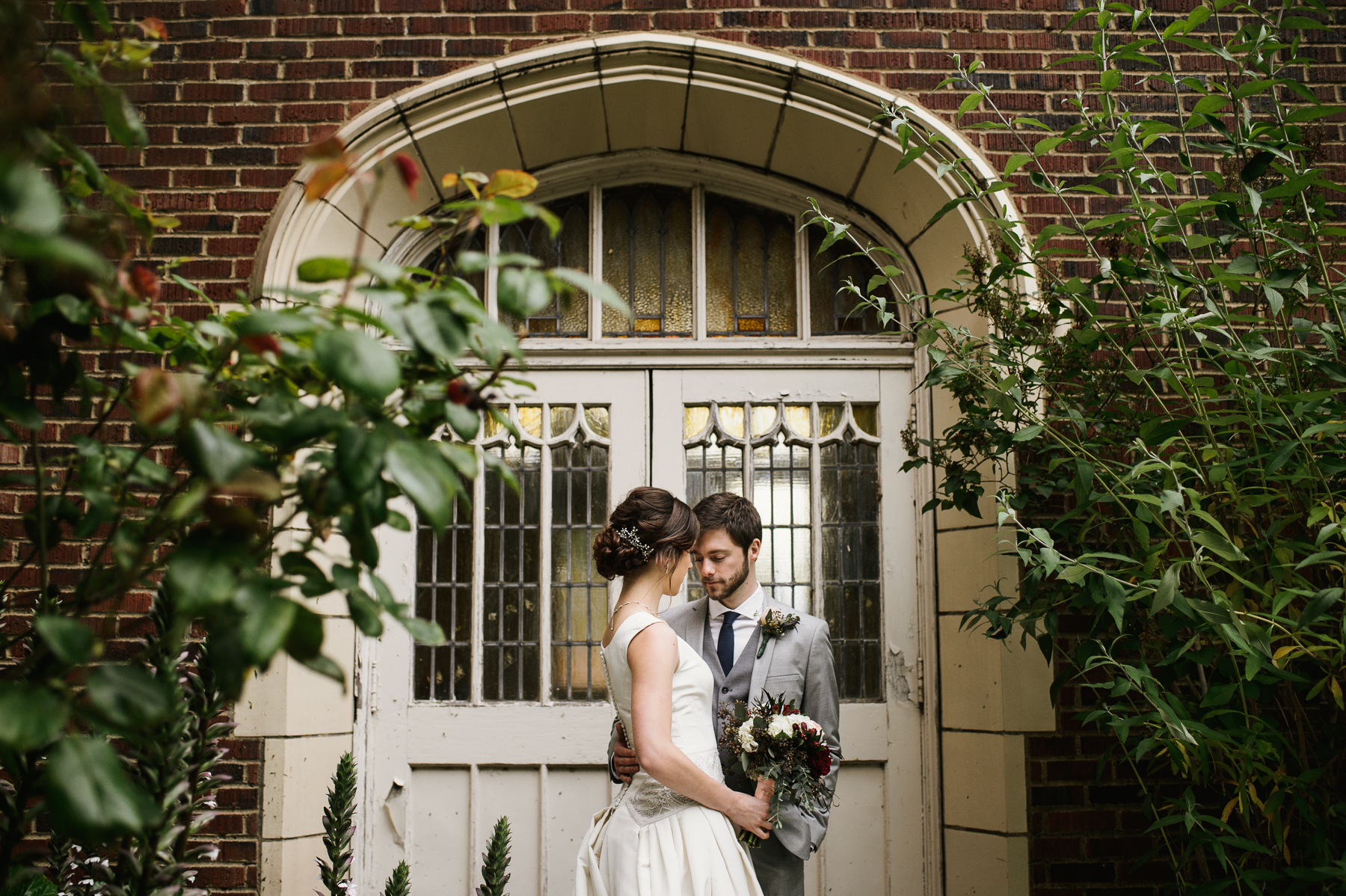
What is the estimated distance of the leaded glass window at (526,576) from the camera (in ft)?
9.96

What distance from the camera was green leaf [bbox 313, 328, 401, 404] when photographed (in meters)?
0.64

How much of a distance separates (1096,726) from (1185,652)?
85 cm

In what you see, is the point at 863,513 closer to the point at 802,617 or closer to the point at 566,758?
the point at 802,617

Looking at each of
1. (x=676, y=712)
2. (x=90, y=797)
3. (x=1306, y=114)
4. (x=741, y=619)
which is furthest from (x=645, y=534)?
(x=1306, y=114)

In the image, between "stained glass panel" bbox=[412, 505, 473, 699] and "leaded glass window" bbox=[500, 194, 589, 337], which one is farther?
"leaded glass window" bbox=[500, 194, 589, 337]

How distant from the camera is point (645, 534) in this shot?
6.88 feet

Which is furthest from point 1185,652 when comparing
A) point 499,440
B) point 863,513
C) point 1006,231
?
point 499,440

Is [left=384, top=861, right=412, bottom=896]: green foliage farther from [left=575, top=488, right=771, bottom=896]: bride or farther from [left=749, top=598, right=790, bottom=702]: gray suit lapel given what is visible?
[left=749, top=598, right=790, bottom=702]: gray suit lapel

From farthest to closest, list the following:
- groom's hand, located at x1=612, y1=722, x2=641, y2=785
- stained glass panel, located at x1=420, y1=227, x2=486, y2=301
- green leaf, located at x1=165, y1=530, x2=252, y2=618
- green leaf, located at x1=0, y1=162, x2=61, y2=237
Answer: stained glass panel, located at x1=420, y1=227, x2=486, y2=301
groom's hand, located at x1=612, y1=722, x2=641, y2=785
green leaf, located at x1=165, y1=530, x2=252, y2=618
green leaf, located at x1=0, y1=162, x2=61, y2=237

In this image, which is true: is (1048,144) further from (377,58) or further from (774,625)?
(377,58)

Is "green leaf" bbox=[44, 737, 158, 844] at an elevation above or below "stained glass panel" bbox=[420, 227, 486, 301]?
below

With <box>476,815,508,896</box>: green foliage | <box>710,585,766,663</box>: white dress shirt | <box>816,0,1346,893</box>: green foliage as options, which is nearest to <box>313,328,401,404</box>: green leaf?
<box>476,815,508,896</box>: green foliage

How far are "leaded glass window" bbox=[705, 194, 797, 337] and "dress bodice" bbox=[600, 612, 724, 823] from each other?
1.55 m

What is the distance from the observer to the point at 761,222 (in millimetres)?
3369
